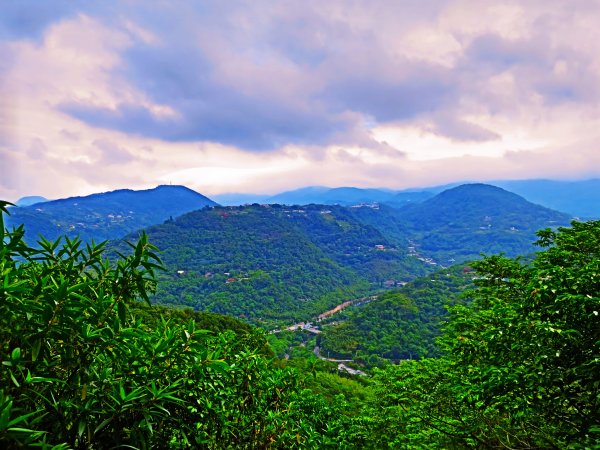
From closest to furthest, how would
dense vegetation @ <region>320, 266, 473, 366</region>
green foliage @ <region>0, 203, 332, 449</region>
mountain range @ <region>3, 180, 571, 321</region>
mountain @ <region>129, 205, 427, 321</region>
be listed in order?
green foliage @ <region>0, 203, 332, 449</region>
dense vegetation @ <region>320, 266, 473, 366</region>
mountain @ <region>129, 205, 427, 321</region>
mountain range @ <region>3, 180, 571, 321</region>

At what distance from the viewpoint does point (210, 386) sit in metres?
2.58

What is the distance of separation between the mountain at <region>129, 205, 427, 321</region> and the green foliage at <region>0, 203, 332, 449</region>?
287 ft

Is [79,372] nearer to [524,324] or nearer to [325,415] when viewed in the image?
[524,324]

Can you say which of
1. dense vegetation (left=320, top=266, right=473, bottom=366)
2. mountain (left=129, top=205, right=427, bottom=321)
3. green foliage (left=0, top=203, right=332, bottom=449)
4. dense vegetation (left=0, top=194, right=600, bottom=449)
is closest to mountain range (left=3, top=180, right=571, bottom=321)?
mountain (left=129, top=205, right=427, bottom=321)

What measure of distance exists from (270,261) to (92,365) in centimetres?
12799

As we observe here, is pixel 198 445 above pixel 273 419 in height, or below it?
above

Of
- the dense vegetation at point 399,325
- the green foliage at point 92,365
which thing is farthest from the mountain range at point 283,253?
the green foliage at point 92,365

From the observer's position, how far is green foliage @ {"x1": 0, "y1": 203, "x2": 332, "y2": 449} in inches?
68.4

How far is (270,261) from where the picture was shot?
129125mm

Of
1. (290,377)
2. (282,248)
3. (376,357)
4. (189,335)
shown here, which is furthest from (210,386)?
(282,248)

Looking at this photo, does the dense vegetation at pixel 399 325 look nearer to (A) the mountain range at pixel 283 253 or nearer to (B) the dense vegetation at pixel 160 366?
(A) the mountain range at pixel 283 253

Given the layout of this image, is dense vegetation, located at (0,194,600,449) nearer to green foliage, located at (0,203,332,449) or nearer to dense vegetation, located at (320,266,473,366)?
green foliage, located at (0,203,332,449)

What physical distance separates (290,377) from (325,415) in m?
3.47

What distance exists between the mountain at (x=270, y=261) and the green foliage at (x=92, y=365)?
8744 cm
